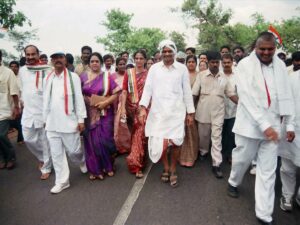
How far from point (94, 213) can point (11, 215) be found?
3.43ft

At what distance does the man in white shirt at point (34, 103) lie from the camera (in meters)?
4.45

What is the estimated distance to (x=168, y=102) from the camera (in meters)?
4.05

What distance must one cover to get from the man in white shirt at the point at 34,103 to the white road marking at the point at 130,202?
1.58 metres

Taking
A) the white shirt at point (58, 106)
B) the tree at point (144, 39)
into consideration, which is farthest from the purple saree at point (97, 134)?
the tree at point (144, 39)

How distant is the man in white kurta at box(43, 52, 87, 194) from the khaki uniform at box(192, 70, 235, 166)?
1974mm

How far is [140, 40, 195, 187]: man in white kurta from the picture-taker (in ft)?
13.2

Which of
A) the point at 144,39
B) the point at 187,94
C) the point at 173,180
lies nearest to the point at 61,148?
the point at 173,180

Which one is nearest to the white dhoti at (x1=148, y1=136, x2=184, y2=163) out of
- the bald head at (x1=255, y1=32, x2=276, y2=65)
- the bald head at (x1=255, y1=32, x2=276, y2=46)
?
the bald head at (x1=255, y1=32, x2=276, y2=65)

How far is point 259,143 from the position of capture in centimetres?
323

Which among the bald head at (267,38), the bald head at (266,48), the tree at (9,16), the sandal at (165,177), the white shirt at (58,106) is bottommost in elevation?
the sandal at (165,177)

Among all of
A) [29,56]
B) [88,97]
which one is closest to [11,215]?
[88,97]

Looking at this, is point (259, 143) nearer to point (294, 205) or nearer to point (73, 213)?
point (294, 205)

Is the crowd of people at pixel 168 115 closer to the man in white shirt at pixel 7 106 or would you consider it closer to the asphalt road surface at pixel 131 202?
the man in white shirt at pixel 7 106

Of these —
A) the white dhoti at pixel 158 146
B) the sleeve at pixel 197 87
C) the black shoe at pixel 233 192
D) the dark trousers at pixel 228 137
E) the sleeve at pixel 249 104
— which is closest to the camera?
the sleeve at pixel 249 104
